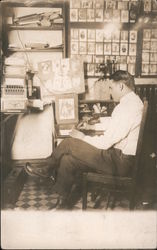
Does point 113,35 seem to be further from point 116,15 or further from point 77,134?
point 77,134

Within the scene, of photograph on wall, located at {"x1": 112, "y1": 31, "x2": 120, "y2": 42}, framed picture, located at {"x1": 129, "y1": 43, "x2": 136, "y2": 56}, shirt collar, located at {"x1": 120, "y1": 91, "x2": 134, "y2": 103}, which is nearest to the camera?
shirt collar, located at {"x1": 120, "y1": 91, "x2": 134, "y2": 103}

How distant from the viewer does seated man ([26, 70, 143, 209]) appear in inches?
119

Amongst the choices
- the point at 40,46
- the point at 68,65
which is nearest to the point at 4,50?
the point at 40,46

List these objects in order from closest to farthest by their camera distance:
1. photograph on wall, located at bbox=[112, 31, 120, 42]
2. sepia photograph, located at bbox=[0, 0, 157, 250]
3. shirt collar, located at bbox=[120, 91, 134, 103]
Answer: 1. sepia photograph, located at bbox=[0, 0, 157, 250]
2. shirt collar, located at bbox=[120, 91, 134, 103]
3. photograph on wall, located at bbox=[112, 31, 120, 42]

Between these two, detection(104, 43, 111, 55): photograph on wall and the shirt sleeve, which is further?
detection(104, 43, 111, 55): photograph on wall

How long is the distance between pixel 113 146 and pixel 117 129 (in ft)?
0.94

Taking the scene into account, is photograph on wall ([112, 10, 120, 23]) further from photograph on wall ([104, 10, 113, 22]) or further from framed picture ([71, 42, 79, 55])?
framed picture ([71, 42, 79, 55])

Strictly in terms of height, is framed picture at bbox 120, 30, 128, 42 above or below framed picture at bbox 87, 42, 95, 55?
above

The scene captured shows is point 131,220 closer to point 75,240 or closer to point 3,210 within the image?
Answer: point 75,240

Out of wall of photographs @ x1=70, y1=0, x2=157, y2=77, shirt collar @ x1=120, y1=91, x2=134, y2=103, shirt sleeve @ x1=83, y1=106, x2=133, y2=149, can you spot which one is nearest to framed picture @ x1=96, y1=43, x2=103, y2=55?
wall of photographs @ x1=70, y1=0, x2=157, y2=77

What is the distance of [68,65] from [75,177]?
5.46 ft

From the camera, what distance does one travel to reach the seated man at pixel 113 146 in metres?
3.01

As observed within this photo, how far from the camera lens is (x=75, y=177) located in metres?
3.25

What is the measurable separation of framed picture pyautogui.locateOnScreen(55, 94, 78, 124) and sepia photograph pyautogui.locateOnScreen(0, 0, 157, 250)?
→ 0.04 ft
